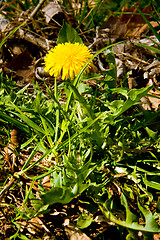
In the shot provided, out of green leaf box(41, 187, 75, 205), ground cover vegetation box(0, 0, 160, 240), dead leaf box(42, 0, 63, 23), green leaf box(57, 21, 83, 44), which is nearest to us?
green leaf box(41, 187, 75, 205)

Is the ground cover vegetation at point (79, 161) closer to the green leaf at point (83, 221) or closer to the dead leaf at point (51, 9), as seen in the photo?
the green leaf at point (83, 221)

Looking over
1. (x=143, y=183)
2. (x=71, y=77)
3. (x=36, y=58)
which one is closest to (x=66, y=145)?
(x=71, y=77)

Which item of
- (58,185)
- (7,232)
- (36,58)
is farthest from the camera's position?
(36,58)

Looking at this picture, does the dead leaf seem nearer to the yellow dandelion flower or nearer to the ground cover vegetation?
the ground cover vegetation

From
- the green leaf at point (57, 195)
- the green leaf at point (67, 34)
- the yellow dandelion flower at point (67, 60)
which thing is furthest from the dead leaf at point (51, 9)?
the green leaf at point (57, 195)

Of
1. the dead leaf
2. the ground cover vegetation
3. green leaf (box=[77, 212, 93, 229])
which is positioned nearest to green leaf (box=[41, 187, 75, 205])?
the ground cover vegetation

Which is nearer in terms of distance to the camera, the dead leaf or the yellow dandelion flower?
the yellow dandelion flower

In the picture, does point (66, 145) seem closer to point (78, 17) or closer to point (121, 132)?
point (121, 132)

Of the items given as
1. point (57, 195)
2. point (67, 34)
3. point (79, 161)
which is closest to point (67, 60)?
point (67, 34)
